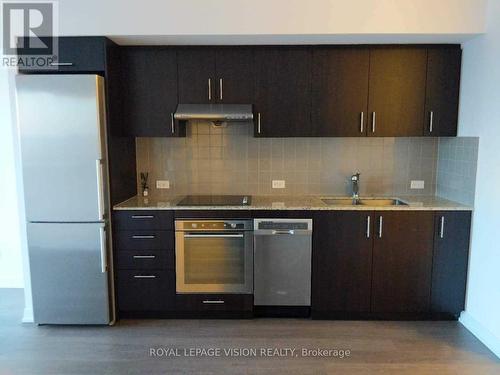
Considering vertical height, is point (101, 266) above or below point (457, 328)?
above

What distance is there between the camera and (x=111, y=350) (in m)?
2.59

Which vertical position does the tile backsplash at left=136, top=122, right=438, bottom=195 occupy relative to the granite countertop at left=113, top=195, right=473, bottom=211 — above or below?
above

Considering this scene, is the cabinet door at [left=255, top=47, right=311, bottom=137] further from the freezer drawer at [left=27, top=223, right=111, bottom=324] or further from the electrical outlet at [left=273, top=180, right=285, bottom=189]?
the freezer drawer at [left=27, top=223, right=111, bottom=324]

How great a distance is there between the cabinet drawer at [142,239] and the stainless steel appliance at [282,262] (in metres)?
0.73

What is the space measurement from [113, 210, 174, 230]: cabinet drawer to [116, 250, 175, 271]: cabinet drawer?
0.70ft

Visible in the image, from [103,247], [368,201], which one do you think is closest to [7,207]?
[103,247]

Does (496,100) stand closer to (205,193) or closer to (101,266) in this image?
(205,193)

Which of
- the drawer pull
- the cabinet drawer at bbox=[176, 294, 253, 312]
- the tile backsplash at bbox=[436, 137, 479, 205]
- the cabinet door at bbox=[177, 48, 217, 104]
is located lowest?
the cabinet drawer at bbox=[176, 294, 253, 312]

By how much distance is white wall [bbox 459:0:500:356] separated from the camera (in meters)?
2.54

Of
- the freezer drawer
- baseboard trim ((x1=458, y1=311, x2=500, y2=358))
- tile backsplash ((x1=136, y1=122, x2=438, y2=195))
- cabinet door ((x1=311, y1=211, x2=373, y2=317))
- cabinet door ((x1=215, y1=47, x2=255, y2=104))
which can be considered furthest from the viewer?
tile backsplash ((x1=136, y1=122, x2=438, y2=195))

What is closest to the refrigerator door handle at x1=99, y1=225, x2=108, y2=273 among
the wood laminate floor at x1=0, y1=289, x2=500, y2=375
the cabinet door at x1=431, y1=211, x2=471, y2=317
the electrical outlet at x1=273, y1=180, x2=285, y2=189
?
the wood laminate floor at x1=0, y1=289, x2=500, y2=375

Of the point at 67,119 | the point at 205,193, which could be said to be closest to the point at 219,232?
the point at 205,193

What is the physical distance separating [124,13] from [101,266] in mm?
1963

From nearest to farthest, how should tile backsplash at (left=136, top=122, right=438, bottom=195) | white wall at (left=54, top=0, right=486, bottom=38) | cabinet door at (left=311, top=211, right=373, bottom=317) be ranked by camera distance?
white wall at (left=54, top=0, right=486, bottom=38)
cabinet door at (left=311, top=211, right=373, bottom=317)
tile backsplash at (left=136, top=122, right=438, bottom=195)
